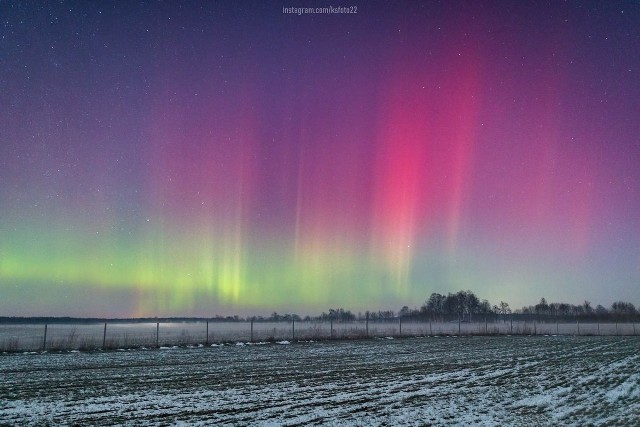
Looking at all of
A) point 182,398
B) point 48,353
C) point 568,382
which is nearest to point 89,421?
point 182,398

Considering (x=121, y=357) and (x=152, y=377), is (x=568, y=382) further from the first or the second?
(x=121, y=357)

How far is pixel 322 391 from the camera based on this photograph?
583 inches

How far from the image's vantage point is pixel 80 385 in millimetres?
16562

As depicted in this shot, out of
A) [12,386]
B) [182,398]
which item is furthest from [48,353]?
[182,398]

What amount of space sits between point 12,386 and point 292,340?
25863 millimetres

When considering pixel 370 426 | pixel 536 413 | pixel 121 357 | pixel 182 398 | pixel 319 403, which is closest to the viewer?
pixel 370 426

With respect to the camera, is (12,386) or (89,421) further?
(12,386)

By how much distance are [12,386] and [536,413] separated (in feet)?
50.5

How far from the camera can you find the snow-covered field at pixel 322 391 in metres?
11.4

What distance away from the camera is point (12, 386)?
16312 millimetres

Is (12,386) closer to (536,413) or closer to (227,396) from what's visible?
(227,396)

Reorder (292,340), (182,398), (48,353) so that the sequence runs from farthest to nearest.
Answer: (292,340), (48,353), (182,398)

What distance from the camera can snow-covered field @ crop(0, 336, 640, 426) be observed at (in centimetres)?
1135

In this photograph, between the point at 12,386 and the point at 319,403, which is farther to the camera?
the point at 12,386
